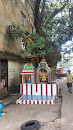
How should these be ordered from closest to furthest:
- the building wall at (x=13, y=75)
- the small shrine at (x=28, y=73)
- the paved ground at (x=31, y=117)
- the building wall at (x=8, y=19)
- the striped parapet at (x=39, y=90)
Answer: the paved ground at (x=31, y=117)
the building wall at (x=8, y=19)
the striped parapet at (x=39, y=90)
the small shrine at (x=28, y=73)
the building wall at (x=13, y=75)

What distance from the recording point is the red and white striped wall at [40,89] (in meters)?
8.60

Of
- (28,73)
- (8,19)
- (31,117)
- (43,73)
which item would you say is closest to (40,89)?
(28,73)

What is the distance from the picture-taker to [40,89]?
8758 mm

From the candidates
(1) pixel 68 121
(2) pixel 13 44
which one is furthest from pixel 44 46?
(1) pixel 68 121

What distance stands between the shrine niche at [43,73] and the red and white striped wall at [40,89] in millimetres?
1024

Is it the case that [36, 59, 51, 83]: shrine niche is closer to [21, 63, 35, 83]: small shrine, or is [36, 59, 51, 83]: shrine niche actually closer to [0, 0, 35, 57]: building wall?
[21, 63, 35, 83]: small shrine

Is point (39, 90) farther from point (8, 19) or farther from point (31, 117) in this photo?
point (8, 19)

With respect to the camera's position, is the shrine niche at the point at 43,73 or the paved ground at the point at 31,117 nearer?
the paved ground at the point at 31,117

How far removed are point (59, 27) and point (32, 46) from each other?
2621 millimetres

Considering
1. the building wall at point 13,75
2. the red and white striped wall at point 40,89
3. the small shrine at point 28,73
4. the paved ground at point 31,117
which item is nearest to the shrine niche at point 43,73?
the small shrine at point 28,73

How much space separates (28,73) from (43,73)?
1338 mm

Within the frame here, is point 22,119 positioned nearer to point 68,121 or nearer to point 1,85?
point 68,121

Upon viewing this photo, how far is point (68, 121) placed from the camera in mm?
4676

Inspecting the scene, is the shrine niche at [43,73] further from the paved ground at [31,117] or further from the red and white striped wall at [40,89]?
the paved ground at [31,117]
